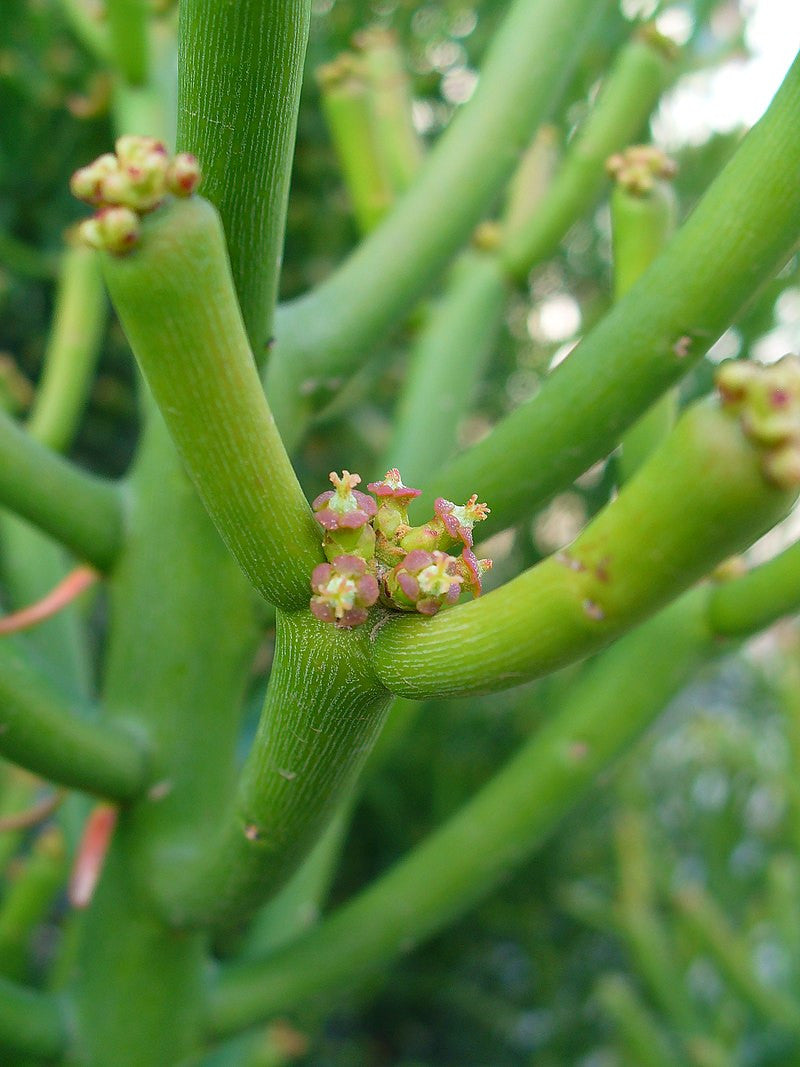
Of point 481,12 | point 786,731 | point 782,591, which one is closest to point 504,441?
point 782,591

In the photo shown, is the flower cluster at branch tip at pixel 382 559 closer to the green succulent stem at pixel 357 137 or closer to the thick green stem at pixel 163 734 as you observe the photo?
the thick green stem at pixel 163 734

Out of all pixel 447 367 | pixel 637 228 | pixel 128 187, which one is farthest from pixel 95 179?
pixel 447 367

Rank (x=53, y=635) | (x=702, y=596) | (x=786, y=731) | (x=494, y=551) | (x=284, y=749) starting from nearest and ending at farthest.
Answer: (x=284, y=749) < (x=702, y=596) < (x=53, y=635) < (x=786, y=731) < (x=494, y=551)

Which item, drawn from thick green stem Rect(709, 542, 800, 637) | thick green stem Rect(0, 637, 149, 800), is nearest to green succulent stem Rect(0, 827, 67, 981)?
thick green stem Rect(0, 637, 149, 800)

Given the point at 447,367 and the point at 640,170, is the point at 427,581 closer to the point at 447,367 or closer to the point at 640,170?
the point at 640,170

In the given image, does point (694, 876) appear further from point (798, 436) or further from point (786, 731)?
point (798, 436)

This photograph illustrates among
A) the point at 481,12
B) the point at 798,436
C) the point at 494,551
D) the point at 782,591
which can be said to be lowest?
the point at 798,436
